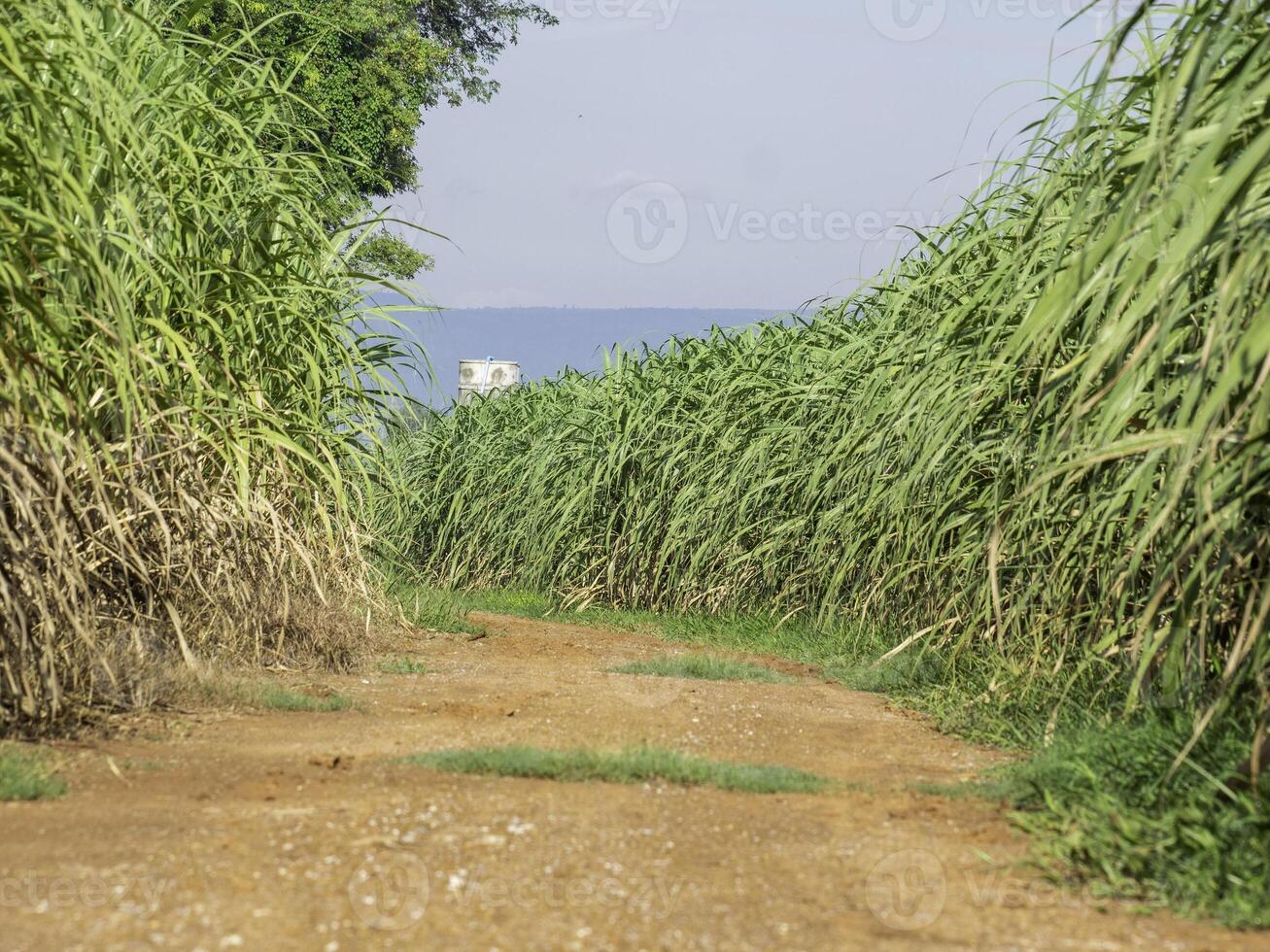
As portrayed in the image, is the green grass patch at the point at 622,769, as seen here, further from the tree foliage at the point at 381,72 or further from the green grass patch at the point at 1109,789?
the tree foliage at the point at 381,72

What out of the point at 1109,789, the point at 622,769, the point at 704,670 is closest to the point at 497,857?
the point at 622,769

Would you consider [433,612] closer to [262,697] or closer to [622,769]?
[262,697]

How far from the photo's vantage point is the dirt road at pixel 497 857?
2.41 metres

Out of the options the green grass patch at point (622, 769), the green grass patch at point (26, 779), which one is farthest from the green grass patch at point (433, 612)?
the green grass patch at point (26, 779)

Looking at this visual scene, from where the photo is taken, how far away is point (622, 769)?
11.6ft

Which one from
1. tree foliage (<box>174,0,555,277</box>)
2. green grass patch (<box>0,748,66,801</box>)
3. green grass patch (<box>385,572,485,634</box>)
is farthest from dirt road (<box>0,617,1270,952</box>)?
tree foliage (<box>174,0,555,277</box>)

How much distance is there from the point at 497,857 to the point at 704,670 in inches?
124

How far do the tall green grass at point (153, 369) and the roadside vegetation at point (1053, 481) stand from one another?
2.16 meters

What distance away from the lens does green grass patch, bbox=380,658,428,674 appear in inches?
222

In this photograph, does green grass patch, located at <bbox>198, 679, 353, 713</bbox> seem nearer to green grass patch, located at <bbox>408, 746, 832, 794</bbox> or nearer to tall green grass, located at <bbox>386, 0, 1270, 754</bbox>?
green grass patch, located at <bbox>408, 746, 832, 794</bbox>

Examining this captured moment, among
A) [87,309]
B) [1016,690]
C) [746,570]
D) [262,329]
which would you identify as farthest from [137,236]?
[746,570]

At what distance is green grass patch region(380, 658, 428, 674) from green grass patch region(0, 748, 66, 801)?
7.36ft

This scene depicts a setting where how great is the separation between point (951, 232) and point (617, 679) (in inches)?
89.0

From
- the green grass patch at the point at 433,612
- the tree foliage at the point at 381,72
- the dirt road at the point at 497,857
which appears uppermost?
the tree foliage at the point at 381,72
